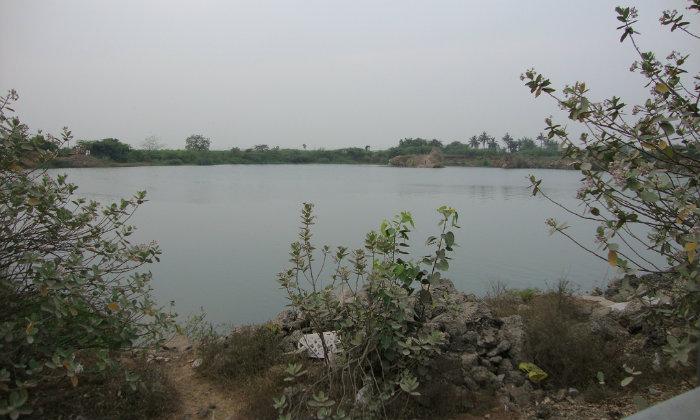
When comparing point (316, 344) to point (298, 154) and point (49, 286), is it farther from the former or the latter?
point (298, 154)

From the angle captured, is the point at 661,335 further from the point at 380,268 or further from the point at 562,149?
the point at 380,268

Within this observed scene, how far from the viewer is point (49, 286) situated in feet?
9.50

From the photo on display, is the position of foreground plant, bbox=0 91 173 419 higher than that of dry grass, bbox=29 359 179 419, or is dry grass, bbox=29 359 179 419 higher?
foreground plant, bbox=0 91 173 419

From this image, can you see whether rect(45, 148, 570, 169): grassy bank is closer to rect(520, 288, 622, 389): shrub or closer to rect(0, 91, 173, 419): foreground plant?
rect(0, 91, 173, 419): foreground plant

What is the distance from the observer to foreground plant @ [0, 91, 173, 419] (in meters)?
2.95

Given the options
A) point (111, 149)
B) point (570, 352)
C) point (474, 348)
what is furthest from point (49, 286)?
point (111, 149)

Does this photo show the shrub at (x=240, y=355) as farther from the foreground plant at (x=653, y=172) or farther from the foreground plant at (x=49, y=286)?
the foreground plant at (x=653, y=172)

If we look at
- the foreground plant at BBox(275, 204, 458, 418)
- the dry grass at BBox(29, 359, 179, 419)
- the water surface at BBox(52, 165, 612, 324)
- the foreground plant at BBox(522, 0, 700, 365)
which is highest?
the foreground plant at BBox(522, 0, 700, 365)

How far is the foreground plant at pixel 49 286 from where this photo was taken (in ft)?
9.68

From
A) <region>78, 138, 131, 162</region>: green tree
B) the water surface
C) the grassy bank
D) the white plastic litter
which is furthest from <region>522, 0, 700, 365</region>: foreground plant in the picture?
the grassy bank

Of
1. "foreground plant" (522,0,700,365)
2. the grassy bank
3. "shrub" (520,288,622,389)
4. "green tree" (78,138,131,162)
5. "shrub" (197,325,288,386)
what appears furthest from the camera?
the grassy bank

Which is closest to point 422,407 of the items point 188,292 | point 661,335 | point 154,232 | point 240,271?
point 661,335

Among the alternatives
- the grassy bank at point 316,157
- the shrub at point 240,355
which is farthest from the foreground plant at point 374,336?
the grassy bank at point 316,157

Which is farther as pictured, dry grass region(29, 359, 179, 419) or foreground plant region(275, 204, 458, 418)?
foreground plant region(275, 204, 458, 418)
